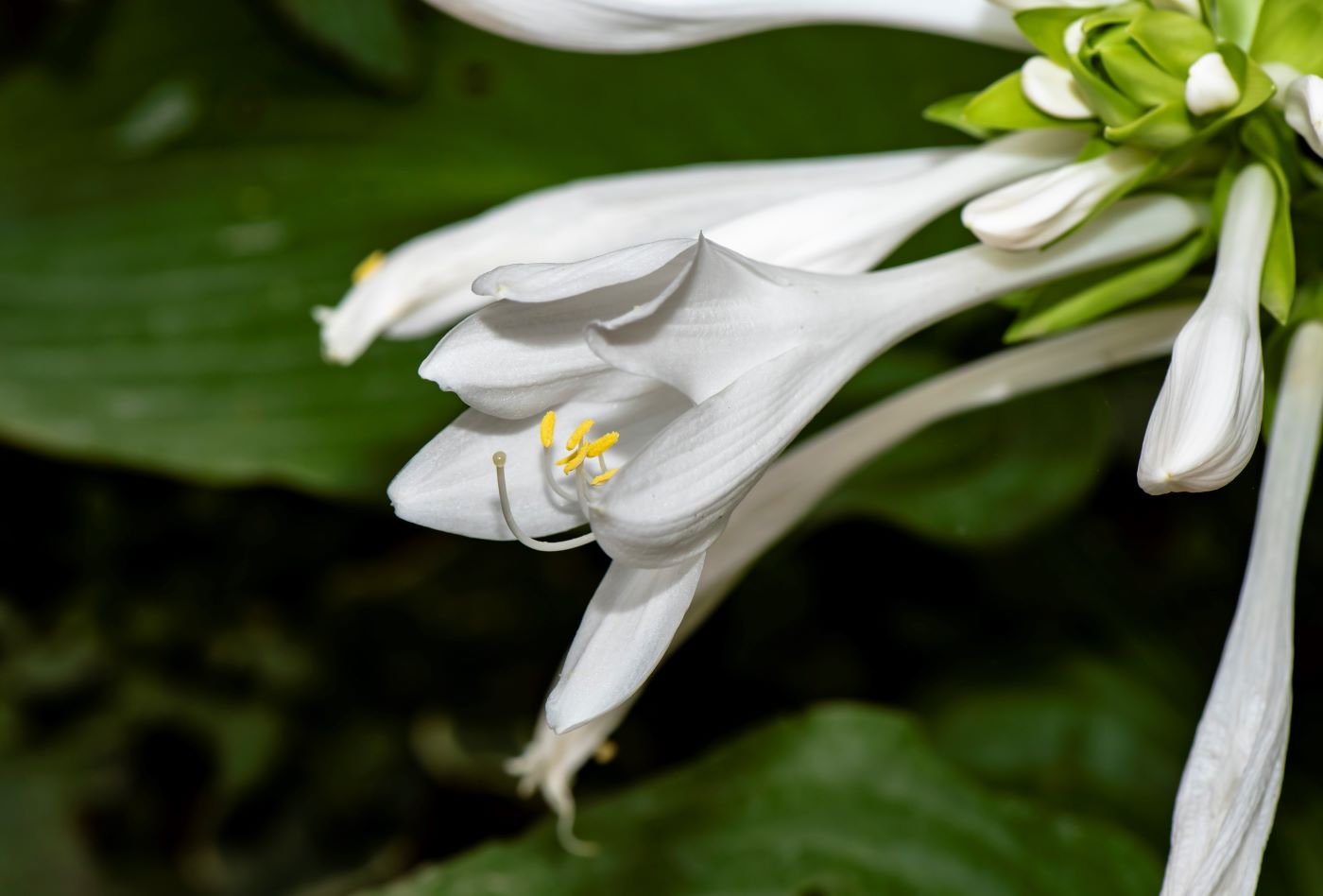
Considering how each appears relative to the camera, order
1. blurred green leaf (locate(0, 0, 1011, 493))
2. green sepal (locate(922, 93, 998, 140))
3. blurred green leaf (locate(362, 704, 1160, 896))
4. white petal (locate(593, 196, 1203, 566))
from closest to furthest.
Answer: white petal (locate(593, 196, 1203, 566)), green sepal (locate(922, 93, 998, 140)), blurred green leaf (locate(362, 704, 1160, 896)), blurred green leaf (locate(0, 0, 1011, 493))

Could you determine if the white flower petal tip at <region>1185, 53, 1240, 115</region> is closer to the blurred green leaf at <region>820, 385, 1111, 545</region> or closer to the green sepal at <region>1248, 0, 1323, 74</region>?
the green sepal at <region>1248, 0, 1323, 74</region>

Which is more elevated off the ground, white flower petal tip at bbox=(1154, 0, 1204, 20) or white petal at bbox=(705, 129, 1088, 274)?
white flower petal tip at bbox=(1154, 0, 1204, 20)

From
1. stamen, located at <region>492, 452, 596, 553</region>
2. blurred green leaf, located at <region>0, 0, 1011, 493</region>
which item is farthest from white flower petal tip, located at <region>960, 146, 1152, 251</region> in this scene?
blurred green leaf, located at <region>0, 0, 1011, 493</region>

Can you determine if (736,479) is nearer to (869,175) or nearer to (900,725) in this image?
(869,175)

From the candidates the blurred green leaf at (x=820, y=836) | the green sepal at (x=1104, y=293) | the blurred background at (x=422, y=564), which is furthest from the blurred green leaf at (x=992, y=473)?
the green sepal at (x=1104, y=293)

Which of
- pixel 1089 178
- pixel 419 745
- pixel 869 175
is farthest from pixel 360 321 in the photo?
pixel 419 745

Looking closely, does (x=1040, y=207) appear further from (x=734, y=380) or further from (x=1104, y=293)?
(x=734, y=380)
